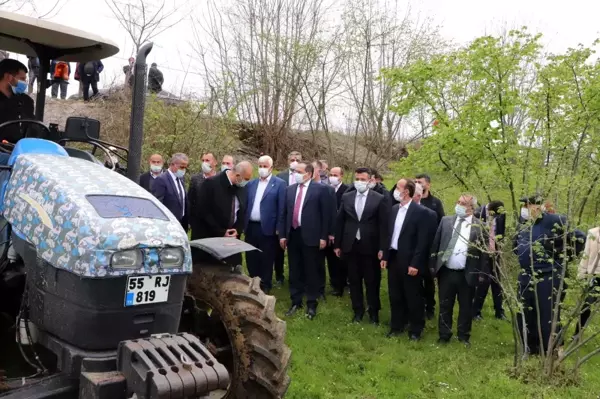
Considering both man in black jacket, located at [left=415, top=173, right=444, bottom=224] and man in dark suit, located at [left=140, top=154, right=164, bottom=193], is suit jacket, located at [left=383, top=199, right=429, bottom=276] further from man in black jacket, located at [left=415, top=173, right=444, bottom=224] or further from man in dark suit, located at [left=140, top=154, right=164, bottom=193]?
man in dark suit, located at [left=140, top=154, right=164, bottom=193]

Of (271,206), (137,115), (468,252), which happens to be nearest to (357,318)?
(468,252)

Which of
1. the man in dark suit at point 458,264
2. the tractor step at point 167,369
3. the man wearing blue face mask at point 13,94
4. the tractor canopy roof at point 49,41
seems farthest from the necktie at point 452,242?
the man wearing blue face mask at point 13,94

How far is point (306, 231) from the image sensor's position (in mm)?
7824

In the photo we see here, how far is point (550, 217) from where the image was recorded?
7.00 meters

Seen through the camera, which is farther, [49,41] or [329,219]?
[329,219]

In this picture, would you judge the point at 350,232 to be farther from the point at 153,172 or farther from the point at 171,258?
the point at 171,258

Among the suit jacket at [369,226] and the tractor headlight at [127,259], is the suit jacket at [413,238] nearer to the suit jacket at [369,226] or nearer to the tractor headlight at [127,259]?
the suit jacket at [369,226]

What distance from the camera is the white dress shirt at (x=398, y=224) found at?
24.6 ft

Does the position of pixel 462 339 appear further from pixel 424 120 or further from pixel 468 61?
pixel 424 120

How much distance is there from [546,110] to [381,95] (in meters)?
9.94

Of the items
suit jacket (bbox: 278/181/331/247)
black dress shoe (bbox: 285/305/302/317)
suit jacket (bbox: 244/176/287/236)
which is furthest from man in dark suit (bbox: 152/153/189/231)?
black dress shoe (bbox: 285/305/302/317)

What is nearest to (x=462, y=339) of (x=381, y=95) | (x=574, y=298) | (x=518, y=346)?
(x=518, y=346)

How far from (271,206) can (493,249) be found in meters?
2.97

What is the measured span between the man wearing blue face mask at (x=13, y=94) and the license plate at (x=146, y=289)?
1.86 meters
